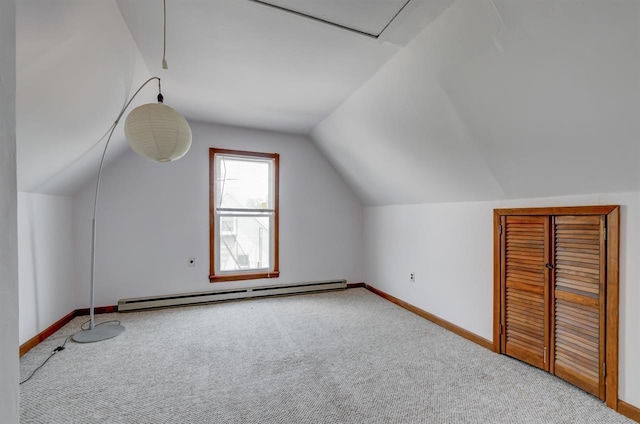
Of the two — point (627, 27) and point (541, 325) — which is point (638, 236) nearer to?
point (541, 325)

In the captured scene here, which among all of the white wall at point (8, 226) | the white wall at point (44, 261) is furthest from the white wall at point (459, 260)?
the white wall at point (44, 261)

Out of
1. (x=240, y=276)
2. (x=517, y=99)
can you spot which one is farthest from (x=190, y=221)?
(x=517, y=99)

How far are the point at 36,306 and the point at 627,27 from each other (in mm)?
4565

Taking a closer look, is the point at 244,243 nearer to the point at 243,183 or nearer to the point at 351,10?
the point at 243,183

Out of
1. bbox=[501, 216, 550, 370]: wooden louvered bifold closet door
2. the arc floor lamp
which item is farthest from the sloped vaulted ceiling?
the arc floor lamp

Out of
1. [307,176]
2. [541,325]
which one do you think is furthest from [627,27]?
[307,176]

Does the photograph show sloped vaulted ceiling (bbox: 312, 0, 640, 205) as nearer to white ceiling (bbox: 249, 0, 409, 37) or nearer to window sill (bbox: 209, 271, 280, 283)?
white ceiling (bbox: 249, 0, 409, 37)

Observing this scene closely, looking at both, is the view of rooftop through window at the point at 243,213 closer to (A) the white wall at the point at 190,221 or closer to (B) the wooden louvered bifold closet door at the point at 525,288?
(A) the white wall at the point at 190,221

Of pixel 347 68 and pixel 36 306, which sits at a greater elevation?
pixel 347 68

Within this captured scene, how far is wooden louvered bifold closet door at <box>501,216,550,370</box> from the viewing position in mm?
2291

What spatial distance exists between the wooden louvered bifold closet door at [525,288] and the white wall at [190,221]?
8.43ft

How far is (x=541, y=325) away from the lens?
2295 mm

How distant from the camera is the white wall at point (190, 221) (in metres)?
3.57

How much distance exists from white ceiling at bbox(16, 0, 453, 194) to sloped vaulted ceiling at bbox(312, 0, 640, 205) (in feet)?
0.89
